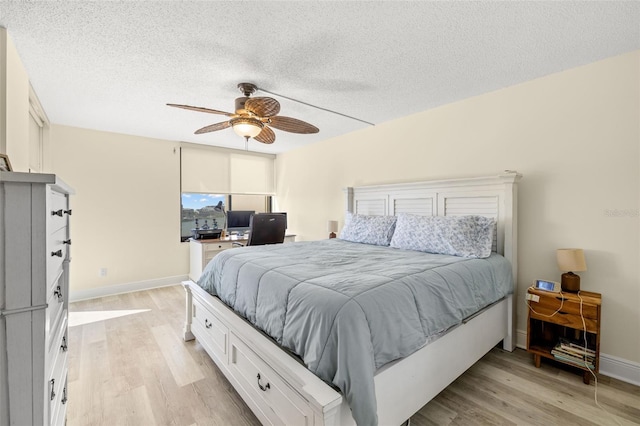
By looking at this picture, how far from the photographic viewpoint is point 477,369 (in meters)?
2.17

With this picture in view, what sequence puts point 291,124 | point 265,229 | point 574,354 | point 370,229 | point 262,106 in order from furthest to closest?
point 265,229 < point 370,229 < point 291,124 < point 262,106 < point 574,354

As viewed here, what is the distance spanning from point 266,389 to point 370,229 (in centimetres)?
207

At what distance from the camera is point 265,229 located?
3.77m

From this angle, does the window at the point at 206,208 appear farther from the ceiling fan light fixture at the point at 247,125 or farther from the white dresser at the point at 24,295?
the white dresser at the point at 24,295

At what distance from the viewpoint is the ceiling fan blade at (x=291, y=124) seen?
2502mm

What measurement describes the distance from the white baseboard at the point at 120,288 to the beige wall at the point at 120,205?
5 cm

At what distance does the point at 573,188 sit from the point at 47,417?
3.32 meters

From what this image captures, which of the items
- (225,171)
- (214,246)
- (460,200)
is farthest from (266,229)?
(460,200)

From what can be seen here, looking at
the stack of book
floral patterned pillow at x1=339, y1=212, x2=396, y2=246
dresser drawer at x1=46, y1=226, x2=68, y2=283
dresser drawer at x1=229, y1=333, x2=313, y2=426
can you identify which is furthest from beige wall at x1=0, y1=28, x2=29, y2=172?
the stack of book

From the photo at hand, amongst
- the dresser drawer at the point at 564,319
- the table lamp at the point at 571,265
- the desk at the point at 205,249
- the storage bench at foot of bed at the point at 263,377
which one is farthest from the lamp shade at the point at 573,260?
the desk at the point at 205,249

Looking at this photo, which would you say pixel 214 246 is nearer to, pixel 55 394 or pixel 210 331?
pixel 210 331

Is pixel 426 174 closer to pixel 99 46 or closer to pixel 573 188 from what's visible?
pixel 573 188

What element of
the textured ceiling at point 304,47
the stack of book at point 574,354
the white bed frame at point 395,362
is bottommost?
the stack of book at point 574,354

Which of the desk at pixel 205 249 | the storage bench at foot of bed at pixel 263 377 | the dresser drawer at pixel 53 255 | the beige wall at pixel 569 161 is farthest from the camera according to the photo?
the desk at pixel 205 249
